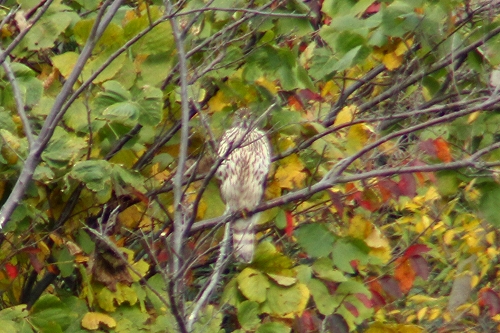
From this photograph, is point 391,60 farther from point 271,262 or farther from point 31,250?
point 31,250

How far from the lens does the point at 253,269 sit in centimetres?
348

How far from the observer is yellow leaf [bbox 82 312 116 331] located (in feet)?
10.8

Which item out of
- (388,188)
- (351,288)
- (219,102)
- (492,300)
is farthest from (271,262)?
(492,300)

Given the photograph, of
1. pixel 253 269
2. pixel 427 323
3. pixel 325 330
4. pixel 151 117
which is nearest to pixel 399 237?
pixel 427 323

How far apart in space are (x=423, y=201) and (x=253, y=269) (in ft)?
7.61

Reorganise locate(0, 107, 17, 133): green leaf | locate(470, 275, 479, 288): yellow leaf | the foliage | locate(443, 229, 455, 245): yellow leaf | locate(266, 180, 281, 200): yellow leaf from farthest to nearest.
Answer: locate(470, 275, 479, 288): yellow leaf → locate(443, 229, 455, 245): yellow leaf → locate(266, 180, 281, 200): yellow leaf → the foliage → locate(0, 107, 17, 133): green leaf

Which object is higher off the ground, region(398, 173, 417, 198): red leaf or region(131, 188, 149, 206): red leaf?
region(131, 188, 149, 206): red leaf

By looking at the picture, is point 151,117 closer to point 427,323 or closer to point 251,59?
point 251,59

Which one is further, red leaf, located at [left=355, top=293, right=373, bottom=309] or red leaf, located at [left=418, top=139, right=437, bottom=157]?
red leaf, located at [left=355, top=293, right=373, bottom=309]

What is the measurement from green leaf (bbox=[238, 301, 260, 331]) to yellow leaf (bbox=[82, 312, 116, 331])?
459 millimetres

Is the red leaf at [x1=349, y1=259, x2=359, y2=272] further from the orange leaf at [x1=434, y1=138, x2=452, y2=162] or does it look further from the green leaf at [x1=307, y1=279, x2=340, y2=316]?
the orange leaf at [x1=434, y1=138, x2=452, y2=162]

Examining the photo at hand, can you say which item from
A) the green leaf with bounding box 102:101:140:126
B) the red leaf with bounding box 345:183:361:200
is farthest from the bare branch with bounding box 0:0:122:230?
the red leaf with bounding box 345:183:361:200

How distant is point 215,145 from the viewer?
2854 millimetres

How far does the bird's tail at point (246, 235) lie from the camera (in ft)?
11.9
